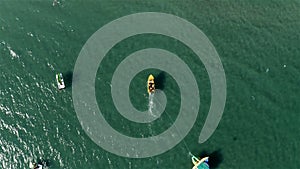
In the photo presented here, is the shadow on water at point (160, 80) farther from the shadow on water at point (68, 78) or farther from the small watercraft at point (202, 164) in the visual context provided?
the shadow on water at point (68, 78)

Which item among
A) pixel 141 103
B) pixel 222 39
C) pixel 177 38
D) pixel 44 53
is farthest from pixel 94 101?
pixel 222 39

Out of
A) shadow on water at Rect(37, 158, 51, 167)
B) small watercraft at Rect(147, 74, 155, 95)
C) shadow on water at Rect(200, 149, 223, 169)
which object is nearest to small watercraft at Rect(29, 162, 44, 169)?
shadow on water at Rect(37, 158, 51, 167)

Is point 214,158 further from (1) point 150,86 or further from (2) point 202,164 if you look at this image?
(1) point 150,86

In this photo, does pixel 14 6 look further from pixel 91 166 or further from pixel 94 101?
pixel 91 166

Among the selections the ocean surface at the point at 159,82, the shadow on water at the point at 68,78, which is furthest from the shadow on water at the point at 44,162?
the shadow on water at the point at 68,78

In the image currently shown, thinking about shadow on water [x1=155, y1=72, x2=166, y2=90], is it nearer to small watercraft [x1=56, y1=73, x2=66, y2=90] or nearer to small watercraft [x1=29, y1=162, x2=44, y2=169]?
A: small watercraft [x1=56, y1=73, x2=66, y2=90]

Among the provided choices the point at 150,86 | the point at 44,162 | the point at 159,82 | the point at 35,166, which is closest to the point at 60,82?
the point at 44,162
